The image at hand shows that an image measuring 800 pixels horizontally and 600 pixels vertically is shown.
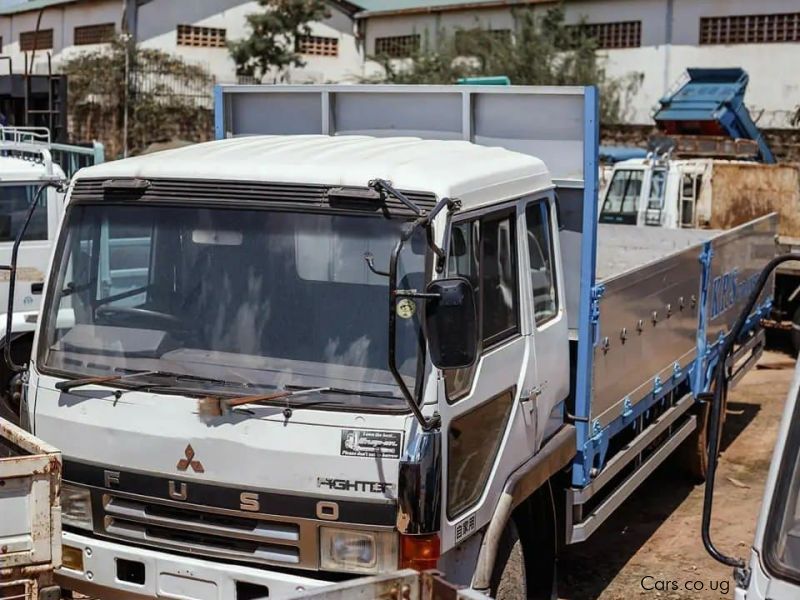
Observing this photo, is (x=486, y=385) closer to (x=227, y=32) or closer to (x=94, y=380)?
(x=94, y=380)

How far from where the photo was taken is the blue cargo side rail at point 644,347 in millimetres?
5574

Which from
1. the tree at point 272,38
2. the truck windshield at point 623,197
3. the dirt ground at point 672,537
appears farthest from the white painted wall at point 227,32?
the dirt ground at point 672,537

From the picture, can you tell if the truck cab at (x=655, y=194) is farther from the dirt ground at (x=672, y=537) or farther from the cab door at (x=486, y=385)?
the cab door at (x=486, y=385)

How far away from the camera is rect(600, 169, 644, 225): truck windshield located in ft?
45.9

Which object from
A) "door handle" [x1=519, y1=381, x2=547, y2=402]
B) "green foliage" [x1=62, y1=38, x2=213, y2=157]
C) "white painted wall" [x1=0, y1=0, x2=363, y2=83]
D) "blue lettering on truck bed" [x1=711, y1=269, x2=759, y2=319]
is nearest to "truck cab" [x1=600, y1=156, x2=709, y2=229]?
"blue lettering on truck bed" [x1=711, y1=269, x2=759, y2=319]

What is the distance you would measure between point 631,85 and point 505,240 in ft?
80.0

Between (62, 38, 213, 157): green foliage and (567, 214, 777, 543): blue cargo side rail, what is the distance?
1780 centimetres

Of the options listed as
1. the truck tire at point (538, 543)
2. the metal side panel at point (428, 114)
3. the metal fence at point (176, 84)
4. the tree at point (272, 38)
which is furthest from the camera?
the tree at point (272, 38)

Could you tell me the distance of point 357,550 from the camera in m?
4.09

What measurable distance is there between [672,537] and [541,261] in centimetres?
324

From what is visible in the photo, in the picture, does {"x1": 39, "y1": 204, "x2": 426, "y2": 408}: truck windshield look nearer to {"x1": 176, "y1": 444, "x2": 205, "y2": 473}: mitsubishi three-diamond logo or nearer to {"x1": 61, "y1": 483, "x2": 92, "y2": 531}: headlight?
{"x1": 176, "y1": 444, "x2": 205, "y2": 473}: mitsubishi three-diamond logo

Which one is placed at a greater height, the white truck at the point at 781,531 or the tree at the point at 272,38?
the tree at the point at 272,38

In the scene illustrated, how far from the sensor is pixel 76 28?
1227 inches

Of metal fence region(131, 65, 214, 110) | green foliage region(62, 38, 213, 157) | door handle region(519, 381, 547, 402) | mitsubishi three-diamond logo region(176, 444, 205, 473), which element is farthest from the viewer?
metal fence region(131, 65, 214, 110)
